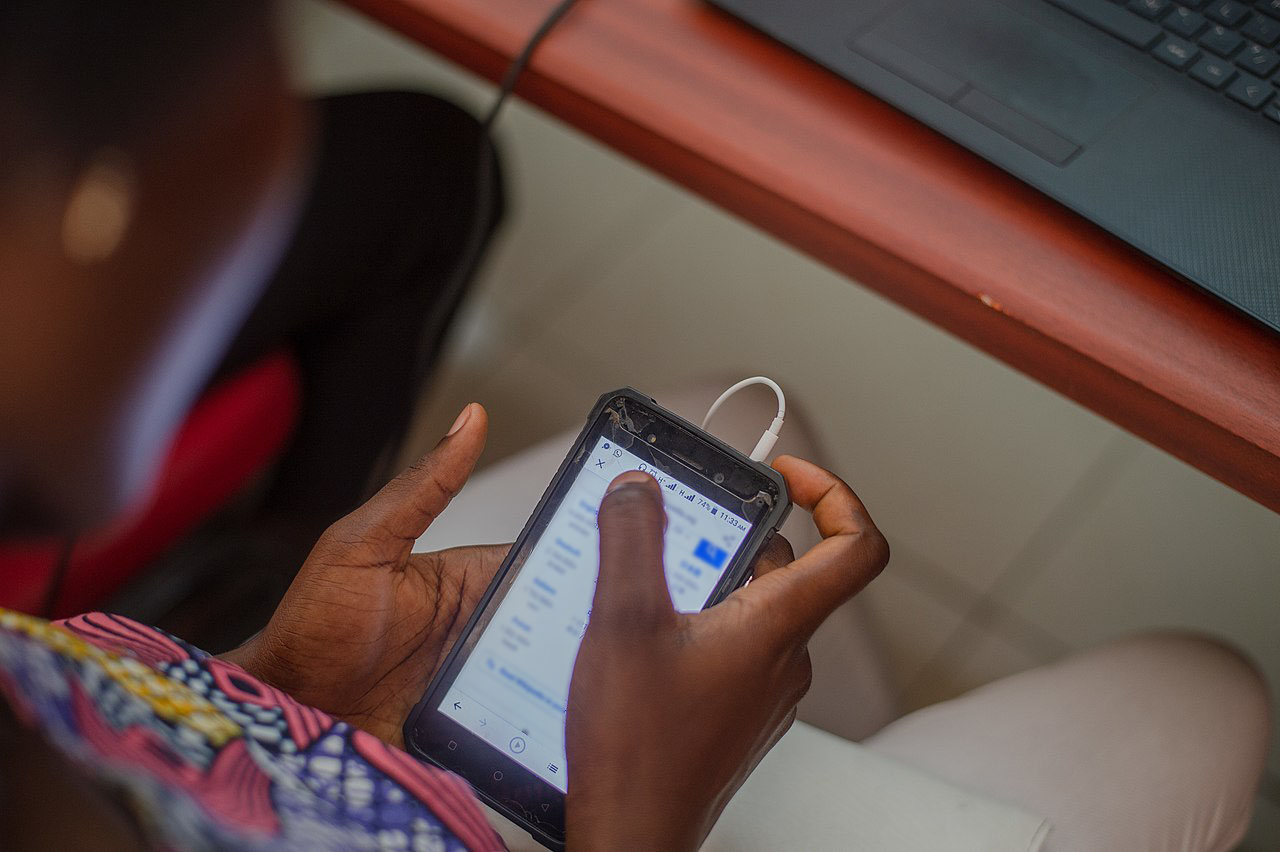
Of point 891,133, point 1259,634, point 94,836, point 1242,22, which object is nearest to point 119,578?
point 94,836

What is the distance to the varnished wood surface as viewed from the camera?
16.9 inches

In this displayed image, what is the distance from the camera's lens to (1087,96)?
475 mm

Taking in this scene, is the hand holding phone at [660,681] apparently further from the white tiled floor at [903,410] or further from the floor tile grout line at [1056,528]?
the floor tile grout line at [1056,528]

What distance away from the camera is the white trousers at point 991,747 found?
459 millimetres

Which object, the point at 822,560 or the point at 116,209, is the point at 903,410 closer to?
the point at 822,560

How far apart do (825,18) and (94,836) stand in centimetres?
44

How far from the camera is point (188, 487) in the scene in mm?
572

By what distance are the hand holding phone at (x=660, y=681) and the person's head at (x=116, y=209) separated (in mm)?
152

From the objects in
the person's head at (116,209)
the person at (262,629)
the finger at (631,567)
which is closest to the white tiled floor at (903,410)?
the person at (262,629)

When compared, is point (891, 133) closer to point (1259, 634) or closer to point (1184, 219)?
point (1184, 219)

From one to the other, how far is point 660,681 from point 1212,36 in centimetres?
39

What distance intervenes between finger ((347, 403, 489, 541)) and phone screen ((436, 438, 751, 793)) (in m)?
0.05

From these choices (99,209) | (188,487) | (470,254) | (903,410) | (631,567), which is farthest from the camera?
(903,410)

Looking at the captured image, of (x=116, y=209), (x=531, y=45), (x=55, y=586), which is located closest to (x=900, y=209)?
(x=531, y=45)
